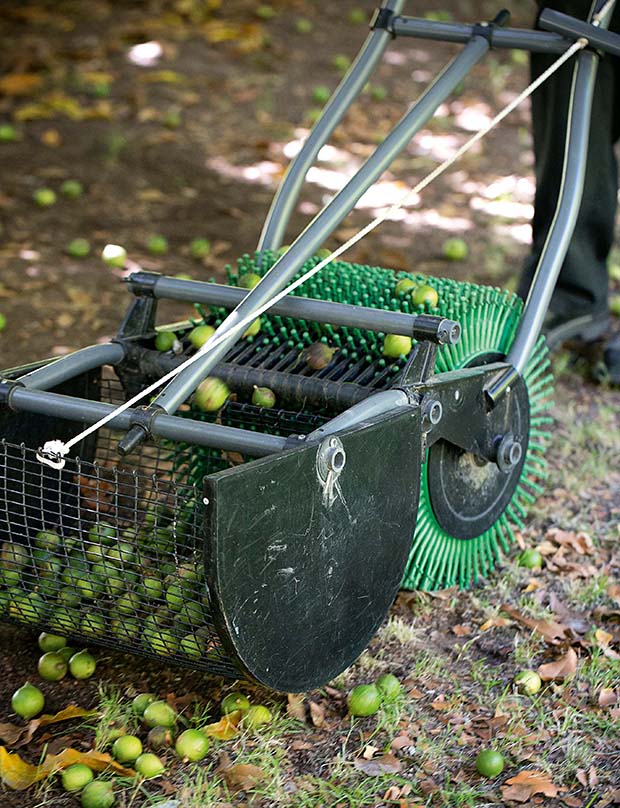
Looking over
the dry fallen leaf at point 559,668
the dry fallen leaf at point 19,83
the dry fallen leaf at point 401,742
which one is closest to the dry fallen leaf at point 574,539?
the dry fallen leaf at point 559,668

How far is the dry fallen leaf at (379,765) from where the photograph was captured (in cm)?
213

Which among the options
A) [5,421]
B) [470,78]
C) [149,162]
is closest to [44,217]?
[149,162]

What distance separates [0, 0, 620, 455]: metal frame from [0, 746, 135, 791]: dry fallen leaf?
24.2 inches

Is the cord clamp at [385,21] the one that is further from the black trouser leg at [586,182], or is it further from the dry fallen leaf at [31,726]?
the dry fallen leaf at [31,726]

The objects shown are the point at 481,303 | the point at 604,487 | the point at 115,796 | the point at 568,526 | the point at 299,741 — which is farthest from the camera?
the point at 604,487

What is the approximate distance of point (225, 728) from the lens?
7.20 feet

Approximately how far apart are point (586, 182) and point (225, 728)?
92.1 inches

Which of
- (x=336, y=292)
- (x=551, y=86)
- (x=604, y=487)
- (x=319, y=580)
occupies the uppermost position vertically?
(x=551, y=86)

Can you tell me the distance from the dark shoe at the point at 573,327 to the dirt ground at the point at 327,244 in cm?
20

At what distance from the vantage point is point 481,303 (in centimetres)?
268

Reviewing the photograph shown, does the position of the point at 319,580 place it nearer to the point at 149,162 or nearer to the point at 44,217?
the point at 44,217

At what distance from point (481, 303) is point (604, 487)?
0.94 m

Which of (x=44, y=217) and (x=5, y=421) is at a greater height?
(x=5, y=421)

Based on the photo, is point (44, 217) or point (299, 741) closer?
point (299, 741)
